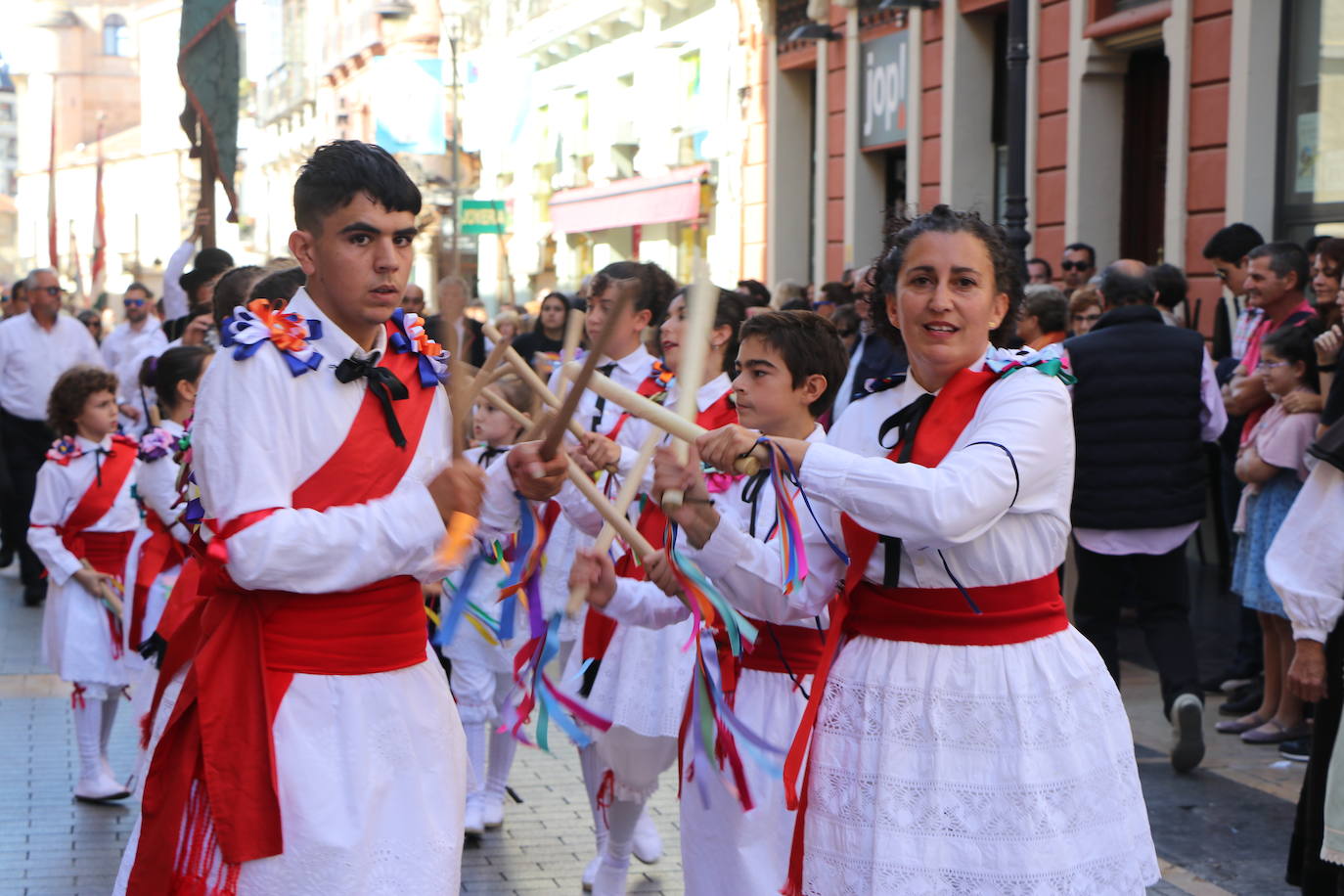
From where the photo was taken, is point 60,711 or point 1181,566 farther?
point 60,711

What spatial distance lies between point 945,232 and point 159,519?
3.46 m

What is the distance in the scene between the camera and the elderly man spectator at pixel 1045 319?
8.70 meters

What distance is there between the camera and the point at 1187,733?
6.73m

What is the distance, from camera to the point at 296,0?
6153 centimetres

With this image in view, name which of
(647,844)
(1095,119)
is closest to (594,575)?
(647,844)

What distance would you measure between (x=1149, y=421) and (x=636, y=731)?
3.45 meters

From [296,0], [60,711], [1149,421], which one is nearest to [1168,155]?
[1149,421]

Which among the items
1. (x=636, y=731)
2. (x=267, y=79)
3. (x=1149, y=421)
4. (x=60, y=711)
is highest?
(x=267, y=79)

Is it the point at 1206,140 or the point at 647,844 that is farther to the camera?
the point at 1206,140

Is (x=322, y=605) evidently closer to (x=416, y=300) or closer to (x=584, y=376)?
(x=584, y=376)

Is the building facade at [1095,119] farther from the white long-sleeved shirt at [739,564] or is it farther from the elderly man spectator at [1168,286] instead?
the white long-sleeved shirt at [739,564]

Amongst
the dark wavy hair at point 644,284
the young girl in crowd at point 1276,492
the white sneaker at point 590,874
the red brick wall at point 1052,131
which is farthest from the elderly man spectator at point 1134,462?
the red brick wall at point 1052,131

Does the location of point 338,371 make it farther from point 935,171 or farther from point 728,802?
point 935,171

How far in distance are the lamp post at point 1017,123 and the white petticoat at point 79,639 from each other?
6.22 m
